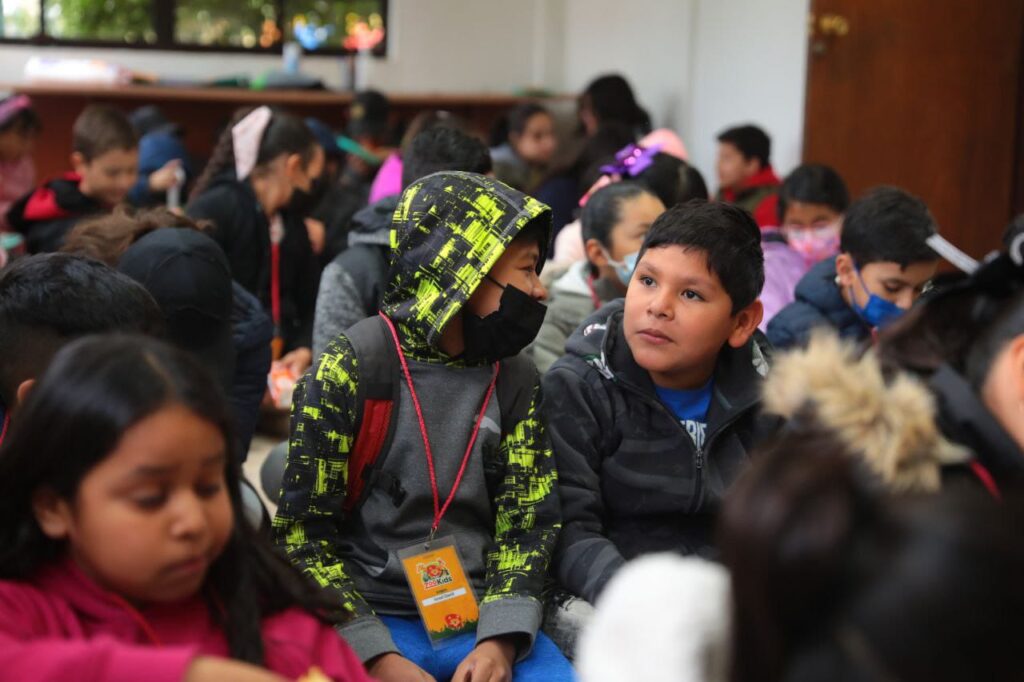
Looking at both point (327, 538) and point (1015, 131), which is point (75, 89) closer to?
point (1015, 131)

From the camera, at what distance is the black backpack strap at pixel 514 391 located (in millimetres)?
2227

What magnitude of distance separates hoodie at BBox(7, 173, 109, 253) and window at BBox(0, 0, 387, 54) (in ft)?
13.4

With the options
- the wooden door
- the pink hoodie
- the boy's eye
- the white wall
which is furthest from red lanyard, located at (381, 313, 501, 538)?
the white wall

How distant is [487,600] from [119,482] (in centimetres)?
87

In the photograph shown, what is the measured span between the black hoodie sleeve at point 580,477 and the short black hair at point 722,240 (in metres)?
0.31

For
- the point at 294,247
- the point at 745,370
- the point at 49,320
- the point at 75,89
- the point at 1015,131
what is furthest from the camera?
the point at 75,89

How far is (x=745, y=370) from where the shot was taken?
2.37 metres

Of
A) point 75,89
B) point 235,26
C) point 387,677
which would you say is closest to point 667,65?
point 235,26

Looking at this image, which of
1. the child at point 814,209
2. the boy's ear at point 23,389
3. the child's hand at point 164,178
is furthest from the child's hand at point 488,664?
the child's hand at point 164,178

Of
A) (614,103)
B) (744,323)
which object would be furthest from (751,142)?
(744,323)

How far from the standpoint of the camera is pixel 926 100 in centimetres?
610

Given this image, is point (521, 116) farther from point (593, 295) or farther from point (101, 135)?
point (593, 295)

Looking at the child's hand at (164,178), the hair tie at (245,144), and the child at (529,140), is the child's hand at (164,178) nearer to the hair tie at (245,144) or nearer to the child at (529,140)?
the hair tie at (245,144)

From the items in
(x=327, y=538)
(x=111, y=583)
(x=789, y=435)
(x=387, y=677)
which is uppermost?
(x=789, y=435)
